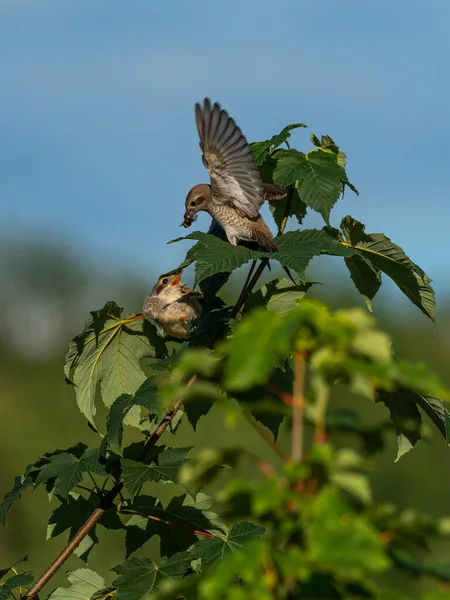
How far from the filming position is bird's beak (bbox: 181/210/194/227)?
6.97 metres

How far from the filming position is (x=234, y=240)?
583cm

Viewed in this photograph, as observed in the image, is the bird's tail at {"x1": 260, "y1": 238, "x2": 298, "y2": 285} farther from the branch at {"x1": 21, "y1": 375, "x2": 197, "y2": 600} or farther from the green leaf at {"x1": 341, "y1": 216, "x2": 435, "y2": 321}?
the branch at {"x1": 21, "y1": 375, "x2": 197, "y2": 600}

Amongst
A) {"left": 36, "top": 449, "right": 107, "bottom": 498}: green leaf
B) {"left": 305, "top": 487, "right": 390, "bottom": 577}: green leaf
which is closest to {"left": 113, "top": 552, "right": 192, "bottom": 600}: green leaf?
{"left": 36, "top": 449, "right": 107, "bottom": 498}: green leaf

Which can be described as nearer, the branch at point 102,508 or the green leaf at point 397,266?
the branch at point 102,508

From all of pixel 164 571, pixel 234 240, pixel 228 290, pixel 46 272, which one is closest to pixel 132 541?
pixel 164 571

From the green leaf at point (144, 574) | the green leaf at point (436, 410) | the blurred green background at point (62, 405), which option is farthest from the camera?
the blurred green background at point (62, 405)

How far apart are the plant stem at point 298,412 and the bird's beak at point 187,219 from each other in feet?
17.1

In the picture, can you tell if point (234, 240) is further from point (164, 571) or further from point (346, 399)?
point (346, 399)

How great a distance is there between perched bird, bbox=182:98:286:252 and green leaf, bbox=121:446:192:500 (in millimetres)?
1614

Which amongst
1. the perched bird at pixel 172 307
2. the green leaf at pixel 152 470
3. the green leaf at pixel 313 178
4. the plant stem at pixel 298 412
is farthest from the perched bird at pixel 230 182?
the plant stem at pixel 298 412

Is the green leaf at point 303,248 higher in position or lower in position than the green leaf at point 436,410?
higher

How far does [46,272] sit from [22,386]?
1096cm

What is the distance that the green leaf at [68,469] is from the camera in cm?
460

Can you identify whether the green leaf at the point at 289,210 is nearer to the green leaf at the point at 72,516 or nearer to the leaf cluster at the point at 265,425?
the leaf cluster at the point at 265,425
